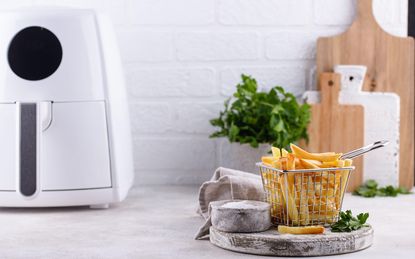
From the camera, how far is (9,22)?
141cm

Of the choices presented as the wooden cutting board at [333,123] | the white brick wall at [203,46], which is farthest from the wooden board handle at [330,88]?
the white brick wall at [203,46]

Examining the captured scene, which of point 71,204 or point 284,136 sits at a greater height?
point 284,136

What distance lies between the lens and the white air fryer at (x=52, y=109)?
4.56 feet

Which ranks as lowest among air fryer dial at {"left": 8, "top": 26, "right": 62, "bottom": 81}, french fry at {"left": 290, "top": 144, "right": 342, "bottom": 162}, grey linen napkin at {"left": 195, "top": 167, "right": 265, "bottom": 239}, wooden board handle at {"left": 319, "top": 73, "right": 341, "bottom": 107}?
grey linen napkin at {"left": 195, "top": 167, "right": 265, "bottom": 239}

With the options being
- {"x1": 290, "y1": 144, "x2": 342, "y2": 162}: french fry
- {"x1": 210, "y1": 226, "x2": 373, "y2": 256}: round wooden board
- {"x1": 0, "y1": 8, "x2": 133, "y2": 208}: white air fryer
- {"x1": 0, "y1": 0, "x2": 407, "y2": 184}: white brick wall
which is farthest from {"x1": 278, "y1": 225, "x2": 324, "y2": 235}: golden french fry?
{"x1": 0, "y1": 0, "x2": 407, "y2": 184}: white brick wall

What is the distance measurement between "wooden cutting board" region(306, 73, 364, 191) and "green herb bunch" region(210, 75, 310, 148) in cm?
7

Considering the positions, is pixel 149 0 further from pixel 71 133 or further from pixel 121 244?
pixel 121 244

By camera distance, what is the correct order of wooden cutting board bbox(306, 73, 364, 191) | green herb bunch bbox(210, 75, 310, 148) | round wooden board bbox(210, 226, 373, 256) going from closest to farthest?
round wooden board bbox(210, 226, 373, 256) < green herb bunch bbox(210, 75, 310, 148) < wooden cutting board bbox(306, 73, 364, 191)

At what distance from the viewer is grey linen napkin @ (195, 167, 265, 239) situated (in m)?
1.27

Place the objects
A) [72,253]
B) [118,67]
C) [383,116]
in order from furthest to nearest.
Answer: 1. [383,116]
2. [118,67]
3. [72,253]

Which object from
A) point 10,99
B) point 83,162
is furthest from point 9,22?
point 83,162

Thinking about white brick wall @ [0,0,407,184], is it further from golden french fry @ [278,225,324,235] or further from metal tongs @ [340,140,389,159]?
golden french fry @ [278,225,324,235]

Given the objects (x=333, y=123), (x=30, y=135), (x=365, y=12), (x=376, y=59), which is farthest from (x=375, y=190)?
(x=30, y=135)

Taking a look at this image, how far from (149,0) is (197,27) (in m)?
0.13
